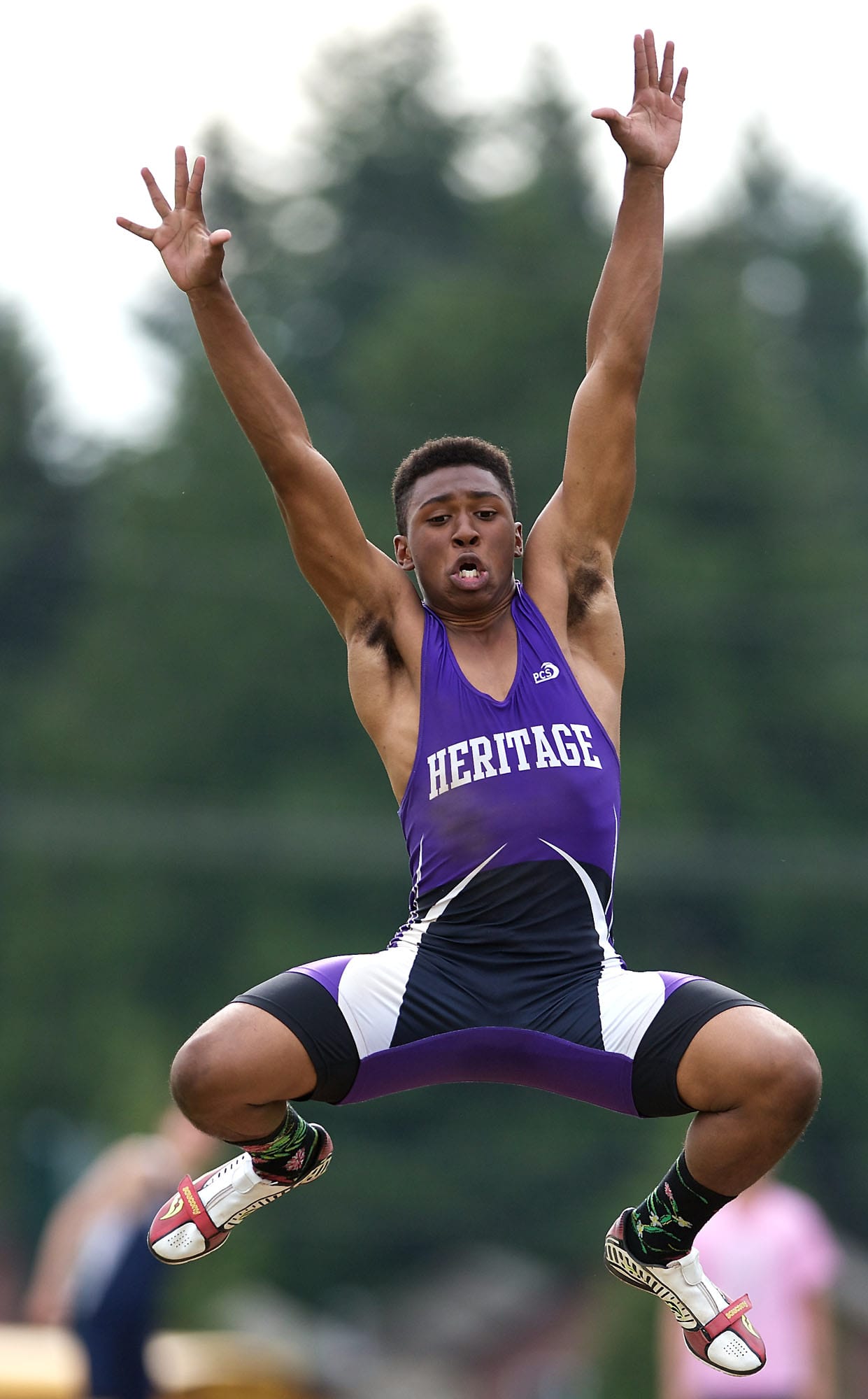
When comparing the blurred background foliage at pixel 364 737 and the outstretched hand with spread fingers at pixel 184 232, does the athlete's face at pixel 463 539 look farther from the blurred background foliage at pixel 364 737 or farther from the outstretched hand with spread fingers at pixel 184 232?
the blurred background foliage at pixel 364 737

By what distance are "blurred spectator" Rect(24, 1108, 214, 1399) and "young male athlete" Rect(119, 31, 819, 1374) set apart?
5125 mm

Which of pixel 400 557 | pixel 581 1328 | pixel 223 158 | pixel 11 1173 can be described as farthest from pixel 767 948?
pixel 400 557

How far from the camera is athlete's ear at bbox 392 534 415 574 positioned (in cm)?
655

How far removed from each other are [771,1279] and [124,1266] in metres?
3.51

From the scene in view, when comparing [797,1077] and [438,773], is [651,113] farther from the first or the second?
[797,1077]

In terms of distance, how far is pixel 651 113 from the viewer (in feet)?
22.1

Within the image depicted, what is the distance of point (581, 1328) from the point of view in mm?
36750

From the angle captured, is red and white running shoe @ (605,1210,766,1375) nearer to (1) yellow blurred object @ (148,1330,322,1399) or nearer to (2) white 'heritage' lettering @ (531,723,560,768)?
(2) white 'heritage' lettering @ (531,723,560,768)

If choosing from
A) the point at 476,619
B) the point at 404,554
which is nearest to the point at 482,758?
the point at 476,619

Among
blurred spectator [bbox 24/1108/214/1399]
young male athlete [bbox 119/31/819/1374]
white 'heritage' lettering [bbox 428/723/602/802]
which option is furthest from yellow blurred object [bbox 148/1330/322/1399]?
white 'heritage' lettering [bbox 428/723/602/802]

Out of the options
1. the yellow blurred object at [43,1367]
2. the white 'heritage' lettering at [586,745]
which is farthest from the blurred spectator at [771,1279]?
the white 'heritage' lettering at [586,745]

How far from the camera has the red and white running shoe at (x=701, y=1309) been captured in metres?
6.19

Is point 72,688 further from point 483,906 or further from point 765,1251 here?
point 483,906

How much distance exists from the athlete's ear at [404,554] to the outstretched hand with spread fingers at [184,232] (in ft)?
3.19
